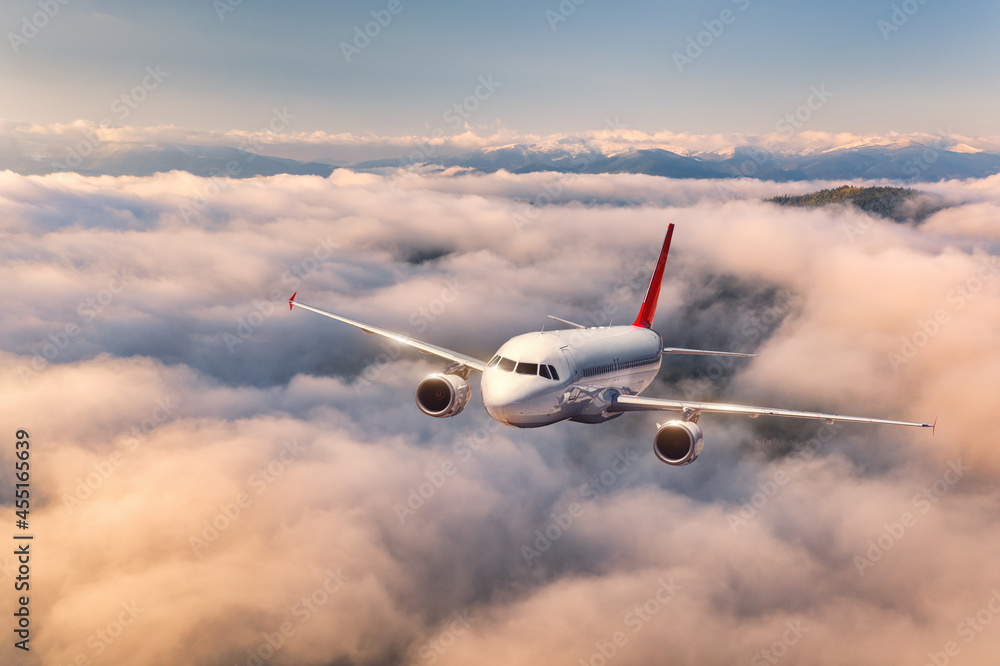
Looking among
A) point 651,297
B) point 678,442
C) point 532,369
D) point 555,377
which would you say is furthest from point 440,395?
point 651,297

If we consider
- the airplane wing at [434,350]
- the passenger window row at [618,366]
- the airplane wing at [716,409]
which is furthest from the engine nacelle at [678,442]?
the airplane wing at [434,350]

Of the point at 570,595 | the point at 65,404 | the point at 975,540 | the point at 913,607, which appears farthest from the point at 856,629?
the point at 65,404

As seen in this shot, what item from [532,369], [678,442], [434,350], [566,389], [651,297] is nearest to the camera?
[532,369]

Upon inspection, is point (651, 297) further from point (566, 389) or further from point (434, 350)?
point (434, 350)

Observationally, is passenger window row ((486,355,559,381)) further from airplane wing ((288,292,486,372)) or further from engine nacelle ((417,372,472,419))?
engine nacelle ((417,372,472,419))

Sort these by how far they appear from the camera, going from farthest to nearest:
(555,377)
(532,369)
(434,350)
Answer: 1. (434,350)
2. (555,377)
3. (532,369)

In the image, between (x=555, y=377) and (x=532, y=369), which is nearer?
(x=532, y=369)

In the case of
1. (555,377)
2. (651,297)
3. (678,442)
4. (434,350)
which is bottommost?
(678,442)
